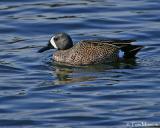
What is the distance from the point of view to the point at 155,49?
1617cm

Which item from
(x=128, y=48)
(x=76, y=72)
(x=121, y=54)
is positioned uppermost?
(x=128, y=48)

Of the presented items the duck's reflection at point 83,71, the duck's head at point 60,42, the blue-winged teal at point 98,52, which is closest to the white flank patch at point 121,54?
the blue-winged teal at point 98,52

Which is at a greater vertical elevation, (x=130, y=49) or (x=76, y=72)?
(x=130, y=49)

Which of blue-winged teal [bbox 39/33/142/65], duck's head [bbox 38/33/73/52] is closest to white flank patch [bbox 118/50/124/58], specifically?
blue-winged teal [bbox 39/33/142/65]

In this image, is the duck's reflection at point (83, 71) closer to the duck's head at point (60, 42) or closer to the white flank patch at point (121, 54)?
the white flank patch at point (121, 54)

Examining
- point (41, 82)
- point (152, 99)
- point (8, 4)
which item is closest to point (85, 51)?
point (41, 82)

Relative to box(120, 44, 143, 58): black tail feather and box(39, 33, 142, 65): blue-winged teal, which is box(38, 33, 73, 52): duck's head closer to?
box(39, 33, 142, 65): blue-winged teal

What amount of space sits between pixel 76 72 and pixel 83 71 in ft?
0.37

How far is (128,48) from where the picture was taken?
15.7 m

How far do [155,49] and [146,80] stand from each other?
2.27 m

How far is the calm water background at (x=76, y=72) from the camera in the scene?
476 inches

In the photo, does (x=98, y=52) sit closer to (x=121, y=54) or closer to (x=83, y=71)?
(x=121, y=54)

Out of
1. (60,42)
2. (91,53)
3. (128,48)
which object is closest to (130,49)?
(128,48)

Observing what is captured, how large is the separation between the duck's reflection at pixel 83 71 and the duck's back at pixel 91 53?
183mm
